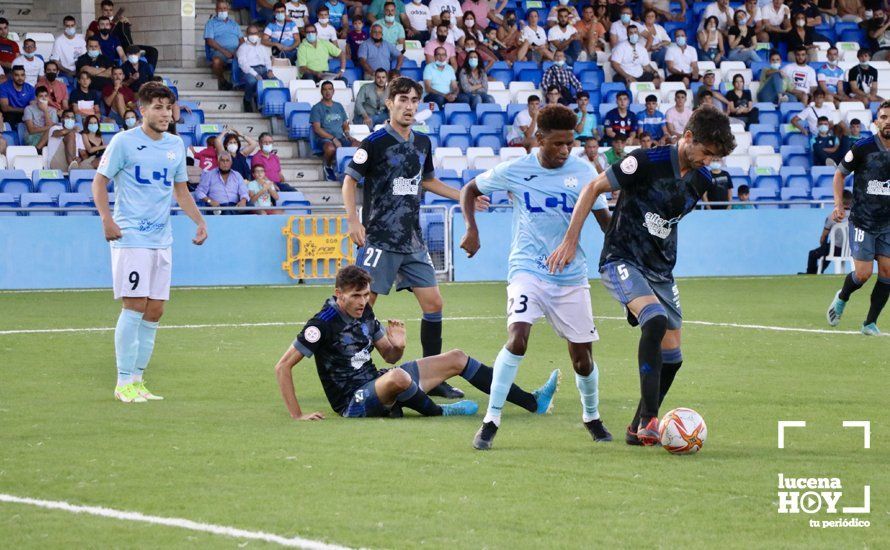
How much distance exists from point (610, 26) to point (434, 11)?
13.2 ft

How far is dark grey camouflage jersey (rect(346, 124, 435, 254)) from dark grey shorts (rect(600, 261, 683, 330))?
8.42 ft

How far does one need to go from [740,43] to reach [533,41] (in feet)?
17.2

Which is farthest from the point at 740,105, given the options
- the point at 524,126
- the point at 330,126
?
the point at 330,126

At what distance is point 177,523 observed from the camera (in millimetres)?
5816

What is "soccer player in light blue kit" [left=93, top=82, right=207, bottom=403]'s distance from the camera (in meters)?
9.75

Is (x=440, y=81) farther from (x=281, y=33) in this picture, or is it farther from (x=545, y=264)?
(x=545, y=264)

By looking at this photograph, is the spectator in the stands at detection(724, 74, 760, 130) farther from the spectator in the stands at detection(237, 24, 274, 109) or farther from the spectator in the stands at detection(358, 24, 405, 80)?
the spectator in the stands at detection(237, 24, 274, 109)

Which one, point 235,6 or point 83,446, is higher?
point 235,6

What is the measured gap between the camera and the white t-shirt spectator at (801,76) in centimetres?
2972

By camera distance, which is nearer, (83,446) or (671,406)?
(83,446)

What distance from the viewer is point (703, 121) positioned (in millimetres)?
7617

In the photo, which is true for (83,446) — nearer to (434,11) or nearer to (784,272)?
(784,272)

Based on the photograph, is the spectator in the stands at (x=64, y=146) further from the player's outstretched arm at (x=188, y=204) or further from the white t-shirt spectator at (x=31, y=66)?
the player's outstretched arm at (x=188, y=204)

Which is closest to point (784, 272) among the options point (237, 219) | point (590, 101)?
point (590, 101)
